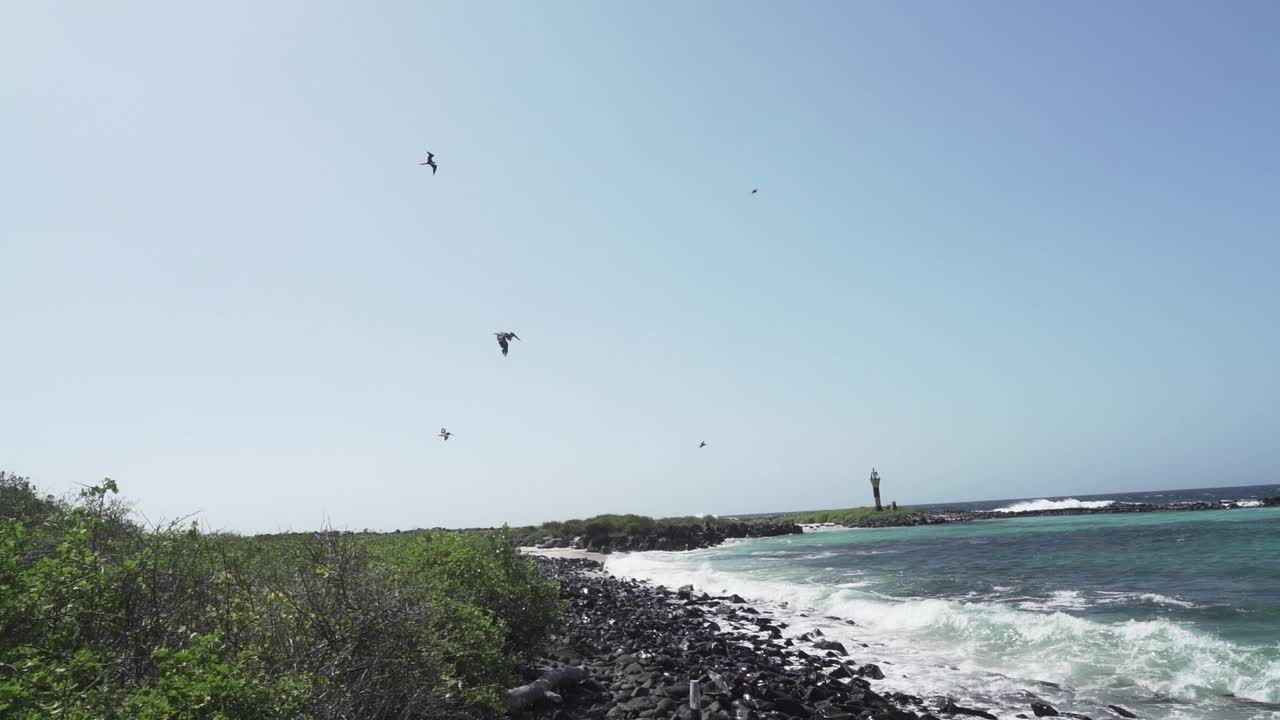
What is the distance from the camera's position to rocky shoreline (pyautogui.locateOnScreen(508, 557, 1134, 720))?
13445mm

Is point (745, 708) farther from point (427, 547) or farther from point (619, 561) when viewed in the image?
point (619, 561)

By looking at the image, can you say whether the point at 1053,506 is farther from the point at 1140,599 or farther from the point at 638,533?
the point at 1140,599

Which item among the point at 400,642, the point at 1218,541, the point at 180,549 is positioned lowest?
the point at 1218,541

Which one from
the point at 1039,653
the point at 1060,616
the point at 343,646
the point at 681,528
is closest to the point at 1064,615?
the point at 1060,616

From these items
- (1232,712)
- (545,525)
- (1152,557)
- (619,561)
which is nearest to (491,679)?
(1232,712)

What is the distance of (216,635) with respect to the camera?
614 centimetres

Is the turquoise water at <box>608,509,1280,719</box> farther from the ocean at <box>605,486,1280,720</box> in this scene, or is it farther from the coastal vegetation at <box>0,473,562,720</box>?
the coastal vegetation at <box>0,473,562,720</box>

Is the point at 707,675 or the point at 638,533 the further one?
the point at 638,533

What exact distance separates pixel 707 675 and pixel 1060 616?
40.7 ft

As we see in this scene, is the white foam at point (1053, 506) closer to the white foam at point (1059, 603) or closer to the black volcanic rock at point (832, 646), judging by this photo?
the white foam at point (1059, 603)

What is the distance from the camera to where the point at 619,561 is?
186 ft

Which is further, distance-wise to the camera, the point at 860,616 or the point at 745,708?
the point at 860,616

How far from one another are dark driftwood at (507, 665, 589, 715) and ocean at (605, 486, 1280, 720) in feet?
24.3

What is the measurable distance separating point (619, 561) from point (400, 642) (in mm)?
49249
